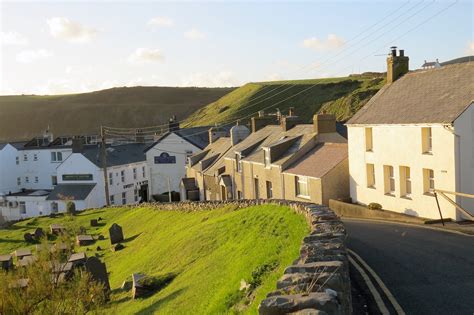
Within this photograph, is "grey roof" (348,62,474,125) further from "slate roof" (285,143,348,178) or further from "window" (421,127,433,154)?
"slate roof" (285,143,348,178)

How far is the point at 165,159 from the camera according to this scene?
69438mm

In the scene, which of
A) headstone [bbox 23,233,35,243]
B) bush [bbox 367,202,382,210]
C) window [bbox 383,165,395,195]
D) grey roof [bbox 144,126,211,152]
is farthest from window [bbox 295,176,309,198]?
grey roof [bbox 144,126,211,152]

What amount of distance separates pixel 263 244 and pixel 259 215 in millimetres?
6131

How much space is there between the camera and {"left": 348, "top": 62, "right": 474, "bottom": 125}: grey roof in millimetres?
29469

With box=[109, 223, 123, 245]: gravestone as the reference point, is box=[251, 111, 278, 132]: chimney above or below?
above

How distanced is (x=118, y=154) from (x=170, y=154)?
829 centimetres

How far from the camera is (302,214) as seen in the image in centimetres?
1938

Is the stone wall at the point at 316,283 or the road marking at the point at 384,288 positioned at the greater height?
the stone wall at the point at 316,283

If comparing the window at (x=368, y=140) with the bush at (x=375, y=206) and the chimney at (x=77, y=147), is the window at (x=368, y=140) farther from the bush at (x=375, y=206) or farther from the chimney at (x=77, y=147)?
the chimney at (x=77, y=147)

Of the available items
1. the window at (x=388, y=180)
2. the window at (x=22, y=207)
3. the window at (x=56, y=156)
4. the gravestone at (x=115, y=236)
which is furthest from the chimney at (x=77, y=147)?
the window at (x=388, y=180)

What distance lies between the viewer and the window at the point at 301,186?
124 ft

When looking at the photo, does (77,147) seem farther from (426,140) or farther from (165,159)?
(426,140)

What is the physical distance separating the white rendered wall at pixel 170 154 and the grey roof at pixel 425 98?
34844mm

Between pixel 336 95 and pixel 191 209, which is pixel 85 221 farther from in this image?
pixel 336 95
